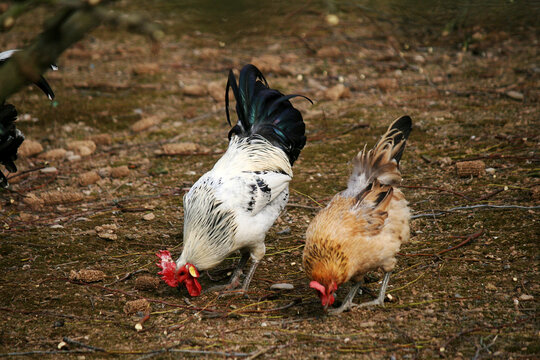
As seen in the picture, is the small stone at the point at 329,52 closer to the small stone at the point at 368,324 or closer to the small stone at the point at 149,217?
the small stone at the point at 149,217

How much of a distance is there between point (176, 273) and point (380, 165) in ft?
6.40

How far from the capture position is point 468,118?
25.0ft

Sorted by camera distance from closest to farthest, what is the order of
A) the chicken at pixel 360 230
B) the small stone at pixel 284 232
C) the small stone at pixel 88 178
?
the chicken at pixel 360 230 < the small stone at pixel 284 232 < the small stone at pixel 88 178

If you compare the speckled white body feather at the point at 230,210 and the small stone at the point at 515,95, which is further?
the small stone at the point at 515,95

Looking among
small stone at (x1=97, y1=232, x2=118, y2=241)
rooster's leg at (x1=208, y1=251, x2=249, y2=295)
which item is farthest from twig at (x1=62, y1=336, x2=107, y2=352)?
small stone at (x1=97, y1=232, x2=118, y2=241)

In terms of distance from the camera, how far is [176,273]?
410 centimetres

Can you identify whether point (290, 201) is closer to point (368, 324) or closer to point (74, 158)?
point (368, 324)

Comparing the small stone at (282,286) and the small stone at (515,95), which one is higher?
the small stone at (515,95)

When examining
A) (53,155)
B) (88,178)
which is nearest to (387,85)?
(88,178)

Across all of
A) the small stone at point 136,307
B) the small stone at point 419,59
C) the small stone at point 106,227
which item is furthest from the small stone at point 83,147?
the small stone at point 419,59

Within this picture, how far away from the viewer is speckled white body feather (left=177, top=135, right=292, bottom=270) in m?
4.12

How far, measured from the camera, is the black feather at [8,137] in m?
4.63

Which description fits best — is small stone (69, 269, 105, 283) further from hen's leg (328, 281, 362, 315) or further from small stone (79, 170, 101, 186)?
small stone (79, 170, 101, 186)

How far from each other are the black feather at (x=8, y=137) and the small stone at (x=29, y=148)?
224 cm
